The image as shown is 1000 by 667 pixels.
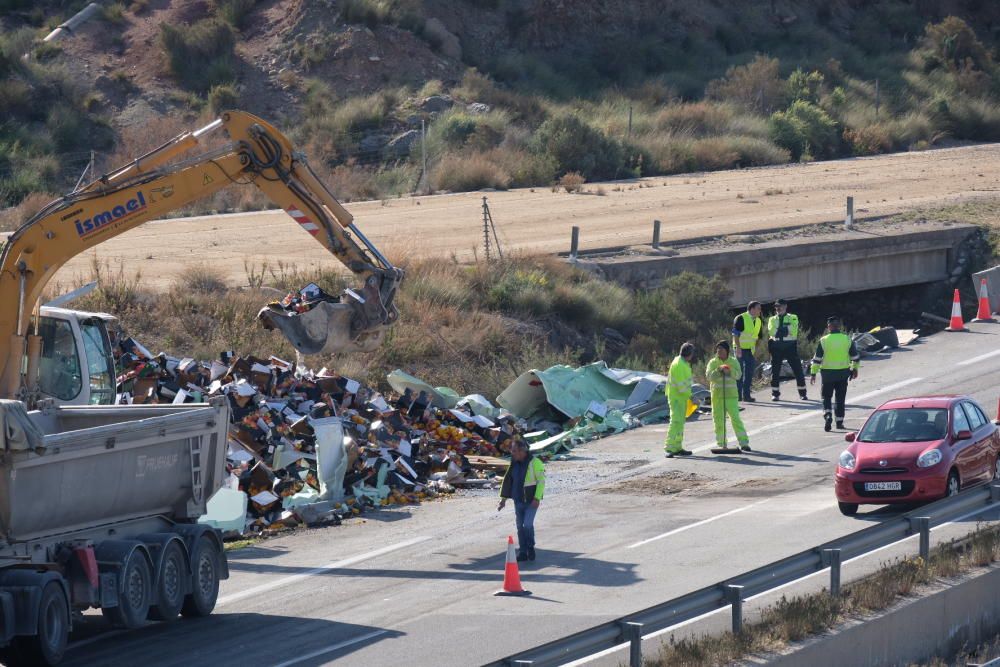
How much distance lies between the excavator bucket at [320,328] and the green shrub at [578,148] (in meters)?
29.2

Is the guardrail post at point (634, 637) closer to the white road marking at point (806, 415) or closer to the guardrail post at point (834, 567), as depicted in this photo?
the guardrail post at point (834, 567)

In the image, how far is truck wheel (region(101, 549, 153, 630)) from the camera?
11.6 metres

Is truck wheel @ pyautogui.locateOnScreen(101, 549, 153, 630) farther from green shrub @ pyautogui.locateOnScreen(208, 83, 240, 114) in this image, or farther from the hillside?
green shrub @ pyautogui.locateOnScreen(208, 83, 240, 114)

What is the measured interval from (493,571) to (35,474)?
5.17 meters

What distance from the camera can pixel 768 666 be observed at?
9969mm

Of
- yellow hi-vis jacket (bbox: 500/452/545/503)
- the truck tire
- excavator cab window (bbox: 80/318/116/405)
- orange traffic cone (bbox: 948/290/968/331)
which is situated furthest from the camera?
orange traffic cone (bbox: 948/290/968/331)

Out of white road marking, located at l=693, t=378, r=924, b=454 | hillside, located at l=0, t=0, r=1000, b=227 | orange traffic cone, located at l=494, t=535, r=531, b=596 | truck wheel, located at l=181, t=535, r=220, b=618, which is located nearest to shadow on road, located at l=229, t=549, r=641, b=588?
orange traffic cone, located at l=494, t=535, r=531, b=596

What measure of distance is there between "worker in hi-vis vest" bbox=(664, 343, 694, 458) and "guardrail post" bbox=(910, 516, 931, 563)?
23.6ft

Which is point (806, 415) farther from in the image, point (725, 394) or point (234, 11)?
point (234, 11)

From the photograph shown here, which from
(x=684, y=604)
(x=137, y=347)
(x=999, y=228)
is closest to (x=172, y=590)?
(x=684, y=604)

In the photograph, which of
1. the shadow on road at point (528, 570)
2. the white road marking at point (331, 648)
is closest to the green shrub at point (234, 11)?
the shadow on road at point (528, 570)

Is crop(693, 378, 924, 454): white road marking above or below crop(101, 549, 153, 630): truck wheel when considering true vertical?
below

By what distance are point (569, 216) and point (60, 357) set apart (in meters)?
23.7

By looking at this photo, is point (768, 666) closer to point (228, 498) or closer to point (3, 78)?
point (228, 498)
